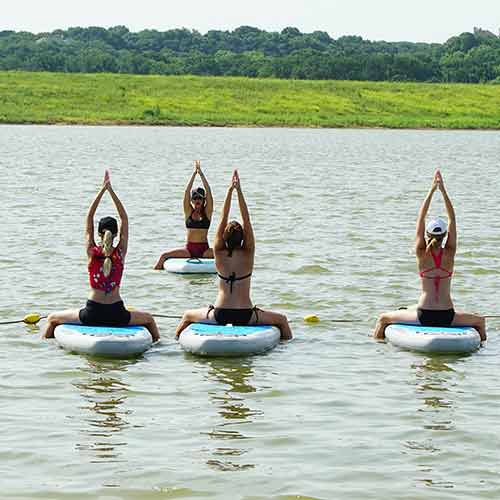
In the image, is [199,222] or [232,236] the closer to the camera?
[232,236]

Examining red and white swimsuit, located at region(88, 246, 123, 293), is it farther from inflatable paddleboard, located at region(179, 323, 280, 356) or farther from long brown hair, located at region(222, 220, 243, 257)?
long brown hair, located at region(222, 220, 243, 257)

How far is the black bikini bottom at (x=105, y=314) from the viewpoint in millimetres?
14453

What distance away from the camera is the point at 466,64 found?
12631 cm

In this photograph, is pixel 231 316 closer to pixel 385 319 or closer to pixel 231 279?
pixel 231 279

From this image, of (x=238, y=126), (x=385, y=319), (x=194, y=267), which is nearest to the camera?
(x=385, y=319)

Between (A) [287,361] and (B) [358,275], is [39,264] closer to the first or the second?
(B) [358,275]

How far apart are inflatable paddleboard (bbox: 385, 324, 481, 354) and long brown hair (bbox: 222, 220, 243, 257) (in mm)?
2131

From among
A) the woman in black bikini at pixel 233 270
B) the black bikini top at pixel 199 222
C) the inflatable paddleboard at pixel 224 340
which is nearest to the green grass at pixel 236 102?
the black bikini top at pixel 199 222

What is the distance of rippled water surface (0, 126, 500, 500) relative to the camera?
410 inches

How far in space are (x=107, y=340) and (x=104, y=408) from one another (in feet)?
5.71

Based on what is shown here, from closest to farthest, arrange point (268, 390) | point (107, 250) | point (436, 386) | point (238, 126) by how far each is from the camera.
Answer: point (268, 390), point (436, 386), point (107, 250), point (238, 126)

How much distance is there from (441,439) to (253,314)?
3.82 metres

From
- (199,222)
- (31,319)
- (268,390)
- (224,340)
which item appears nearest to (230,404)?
(268,390)

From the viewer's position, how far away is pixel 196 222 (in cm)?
2066
